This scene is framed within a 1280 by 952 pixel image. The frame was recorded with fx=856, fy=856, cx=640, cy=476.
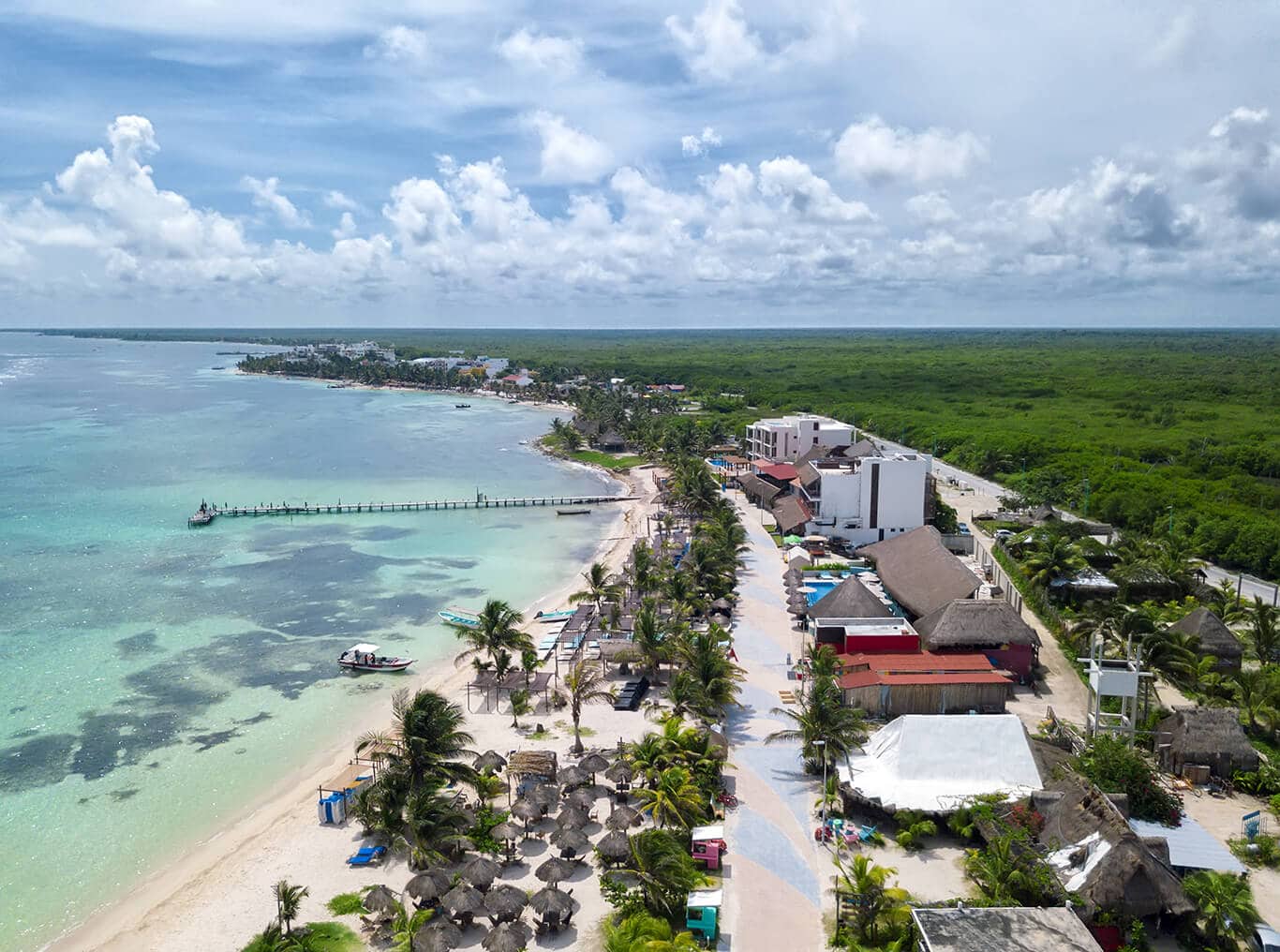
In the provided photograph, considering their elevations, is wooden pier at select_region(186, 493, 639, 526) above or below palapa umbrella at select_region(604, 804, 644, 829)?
below

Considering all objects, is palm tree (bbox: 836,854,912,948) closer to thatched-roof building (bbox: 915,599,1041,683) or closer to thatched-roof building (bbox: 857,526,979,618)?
thatched-roof building (bbox: 915,599,1041,683)

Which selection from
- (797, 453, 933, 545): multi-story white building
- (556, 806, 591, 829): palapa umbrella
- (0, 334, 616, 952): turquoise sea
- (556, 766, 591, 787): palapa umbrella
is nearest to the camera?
(556, 806, 591, 829): palapa umbrella

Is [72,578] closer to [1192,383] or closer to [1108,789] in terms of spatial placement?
[1108,789]

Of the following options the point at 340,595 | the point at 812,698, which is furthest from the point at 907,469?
the point at 340,595

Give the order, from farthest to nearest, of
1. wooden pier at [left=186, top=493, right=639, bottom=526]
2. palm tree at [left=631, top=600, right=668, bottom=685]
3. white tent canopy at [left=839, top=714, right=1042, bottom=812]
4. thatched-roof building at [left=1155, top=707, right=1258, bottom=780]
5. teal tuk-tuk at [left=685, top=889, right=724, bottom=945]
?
1. wooden pier at [left=186, top=493, right=639, bottom=526]
2. palm tree at [left=631, top=600, right=668, bottom=685]
3. thatched-roof building at [left=1155, top=707, right=1258, bottom=780]
4. white tent canopy at [left=839, top=714, right=1042, bottom=812]
5. teal tuk-tuk at [left=685, top=889, right=724, bottom=945]

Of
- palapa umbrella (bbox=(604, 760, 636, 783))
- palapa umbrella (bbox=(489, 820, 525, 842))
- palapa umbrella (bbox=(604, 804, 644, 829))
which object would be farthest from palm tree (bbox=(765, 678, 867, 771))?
palapa umbrella (bbox=(489, 820, 525, 842))

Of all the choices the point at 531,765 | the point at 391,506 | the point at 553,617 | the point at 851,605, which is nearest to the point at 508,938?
the point at 531,765

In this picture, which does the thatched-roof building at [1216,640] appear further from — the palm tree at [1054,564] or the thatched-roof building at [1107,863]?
the thatched-roof building at [1107,863]

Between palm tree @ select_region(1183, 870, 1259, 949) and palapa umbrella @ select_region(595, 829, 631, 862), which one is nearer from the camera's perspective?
palm tree @ select_region(1183, 870, 1259, 949)

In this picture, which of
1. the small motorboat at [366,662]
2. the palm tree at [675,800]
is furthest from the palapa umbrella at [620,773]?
the small motorboat at [366,662]
